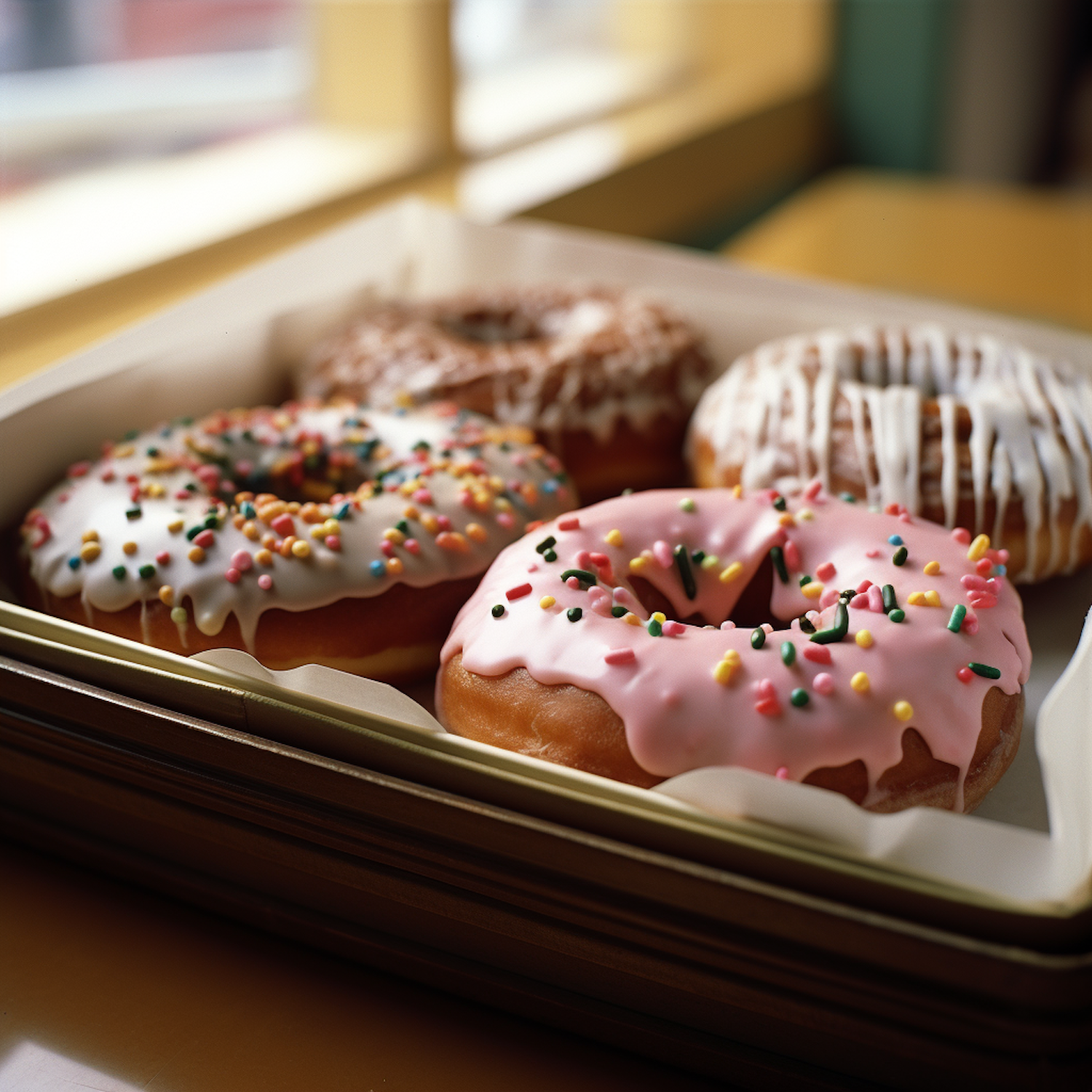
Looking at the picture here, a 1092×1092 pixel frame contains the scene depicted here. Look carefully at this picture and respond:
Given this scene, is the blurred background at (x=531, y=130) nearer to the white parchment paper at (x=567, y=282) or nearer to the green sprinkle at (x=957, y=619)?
the white parchment paper at (x=567, y=282)

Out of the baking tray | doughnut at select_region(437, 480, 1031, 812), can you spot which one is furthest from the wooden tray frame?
doughnut at select_region(437, 480, 1031, 812)

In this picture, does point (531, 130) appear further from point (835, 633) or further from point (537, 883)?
point (537, 883)

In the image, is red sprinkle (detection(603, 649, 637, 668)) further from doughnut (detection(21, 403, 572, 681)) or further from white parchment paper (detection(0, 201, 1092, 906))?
doughnut (detection(21, 403, 572, 681))

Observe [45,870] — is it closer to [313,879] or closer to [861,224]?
[313,879]

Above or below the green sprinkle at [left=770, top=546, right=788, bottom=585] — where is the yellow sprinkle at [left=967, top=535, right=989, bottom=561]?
above

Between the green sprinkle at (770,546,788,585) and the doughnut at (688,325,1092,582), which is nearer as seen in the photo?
the green sprinkle at (770,546,788,585)

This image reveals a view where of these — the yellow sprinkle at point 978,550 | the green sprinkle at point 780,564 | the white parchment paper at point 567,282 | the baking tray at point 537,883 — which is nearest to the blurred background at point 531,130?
the white parchment paper at point 567,282
